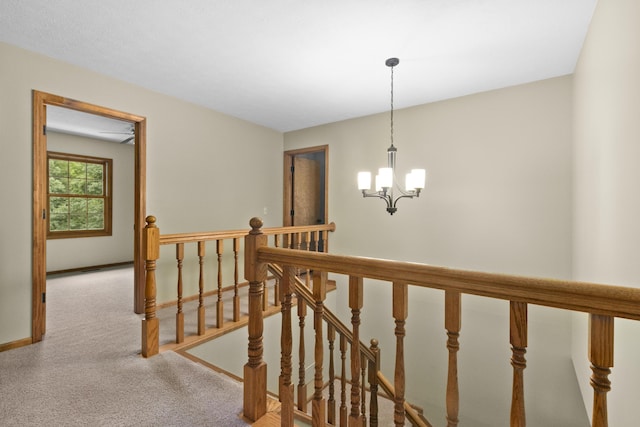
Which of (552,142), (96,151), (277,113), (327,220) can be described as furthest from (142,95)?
(552,142)

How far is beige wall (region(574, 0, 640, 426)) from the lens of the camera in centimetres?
144

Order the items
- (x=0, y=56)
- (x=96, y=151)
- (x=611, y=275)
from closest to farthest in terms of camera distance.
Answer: (x=611, y=275), (x=0, y=56), (x=96, y=151)

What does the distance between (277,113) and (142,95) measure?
153 cm

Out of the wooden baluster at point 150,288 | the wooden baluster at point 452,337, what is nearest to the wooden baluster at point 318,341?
the wooden baluster at point 452,337

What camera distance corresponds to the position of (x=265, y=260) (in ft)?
4.76

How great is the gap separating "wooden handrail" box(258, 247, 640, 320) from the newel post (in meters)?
0.41

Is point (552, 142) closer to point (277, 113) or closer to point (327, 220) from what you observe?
point (327, 220)

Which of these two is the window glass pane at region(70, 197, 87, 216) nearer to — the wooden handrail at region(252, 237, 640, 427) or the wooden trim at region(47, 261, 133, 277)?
the wooden trim at region(47, 261, 133, 277)

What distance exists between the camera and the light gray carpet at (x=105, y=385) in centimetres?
157

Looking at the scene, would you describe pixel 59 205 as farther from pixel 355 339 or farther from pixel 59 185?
pixel 355 339

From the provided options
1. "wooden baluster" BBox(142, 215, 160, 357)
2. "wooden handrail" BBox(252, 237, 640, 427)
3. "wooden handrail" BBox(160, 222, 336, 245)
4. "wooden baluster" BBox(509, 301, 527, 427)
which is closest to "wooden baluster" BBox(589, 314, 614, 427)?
"wooden handrail" BBox(252, 237, 640, 427)

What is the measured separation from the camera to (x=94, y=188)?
5.52 m

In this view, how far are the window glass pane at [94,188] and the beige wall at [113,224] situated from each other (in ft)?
0.71

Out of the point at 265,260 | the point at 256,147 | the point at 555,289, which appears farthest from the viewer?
the point at 256,147
